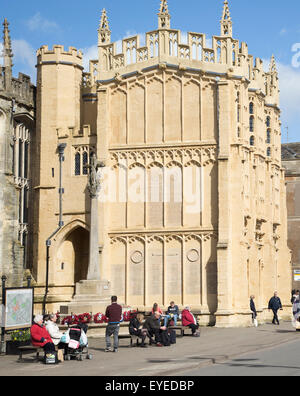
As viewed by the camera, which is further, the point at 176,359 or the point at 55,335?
the point at 55,335

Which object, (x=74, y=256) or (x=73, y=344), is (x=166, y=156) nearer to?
(x=74, y=256)

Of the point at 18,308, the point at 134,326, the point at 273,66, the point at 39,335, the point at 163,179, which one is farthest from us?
the point at 273,66

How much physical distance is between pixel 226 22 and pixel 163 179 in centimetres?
847

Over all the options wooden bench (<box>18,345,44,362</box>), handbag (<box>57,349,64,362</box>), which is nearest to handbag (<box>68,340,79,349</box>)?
handbag (<box>57,349,64,362</box>)

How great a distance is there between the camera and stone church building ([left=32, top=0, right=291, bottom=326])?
3759cm

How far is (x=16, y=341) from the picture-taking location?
23.1m

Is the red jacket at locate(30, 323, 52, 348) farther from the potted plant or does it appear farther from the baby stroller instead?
the potted plant

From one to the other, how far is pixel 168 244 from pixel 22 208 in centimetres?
888

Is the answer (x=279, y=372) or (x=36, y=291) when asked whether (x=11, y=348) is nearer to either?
(x=279, y=372)

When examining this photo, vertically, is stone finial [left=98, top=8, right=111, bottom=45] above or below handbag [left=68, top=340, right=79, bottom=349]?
above

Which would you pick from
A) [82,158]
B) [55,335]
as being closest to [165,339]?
[55,335]

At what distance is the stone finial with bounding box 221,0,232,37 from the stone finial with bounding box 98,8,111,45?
19.6 ft

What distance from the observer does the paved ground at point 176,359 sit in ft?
59.3
